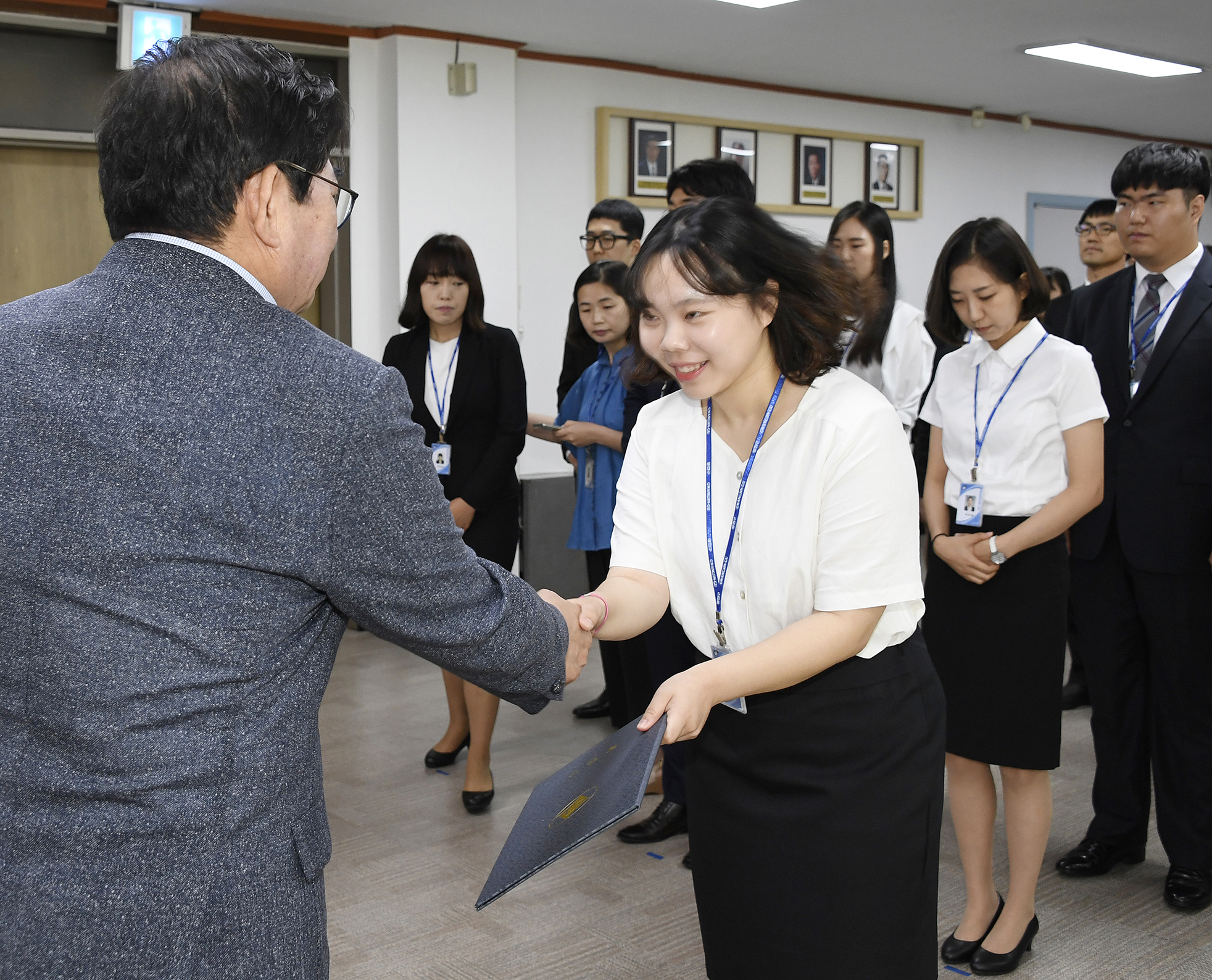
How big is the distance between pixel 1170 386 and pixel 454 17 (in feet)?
14.0

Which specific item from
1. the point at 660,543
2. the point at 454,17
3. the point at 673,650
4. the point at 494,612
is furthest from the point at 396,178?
the point at 494,612

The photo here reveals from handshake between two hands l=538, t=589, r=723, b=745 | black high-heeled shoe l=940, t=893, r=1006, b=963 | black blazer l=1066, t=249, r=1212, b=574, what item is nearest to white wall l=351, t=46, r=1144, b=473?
black blazer l=1066, t=249, r=1212, b=574

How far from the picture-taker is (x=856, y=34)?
623 centimetres

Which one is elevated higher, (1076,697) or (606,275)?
(606,275)

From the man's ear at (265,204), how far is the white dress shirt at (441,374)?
8.39ft

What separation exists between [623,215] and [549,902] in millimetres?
2533

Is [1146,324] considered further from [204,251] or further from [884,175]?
[884,175]

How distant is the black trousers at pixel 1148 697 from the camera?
9.41 feet

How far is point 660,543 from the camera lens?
176cm

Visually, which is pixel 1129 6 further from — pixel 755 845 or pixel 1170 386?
pixel 755 845

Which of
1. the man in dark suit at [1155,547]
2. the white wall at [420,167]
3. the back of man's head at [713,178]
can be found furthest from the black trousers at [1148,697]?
the white wall at [420,167]

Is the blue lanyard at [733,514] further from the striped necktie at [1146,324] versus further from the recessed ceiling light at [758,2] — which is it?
the recessed ceiling light at [758,2]

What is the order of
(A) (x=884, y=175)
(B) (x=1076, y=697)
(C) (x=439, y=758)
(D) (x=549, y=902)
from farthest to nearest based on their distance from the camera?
(A) (x=884, y=175) → (B) (x=1076, y=697) → (C) (x=439, y=758) → (D) (x=549, y=902)

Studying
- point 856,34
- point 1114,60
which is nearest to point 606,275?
point 856,34
